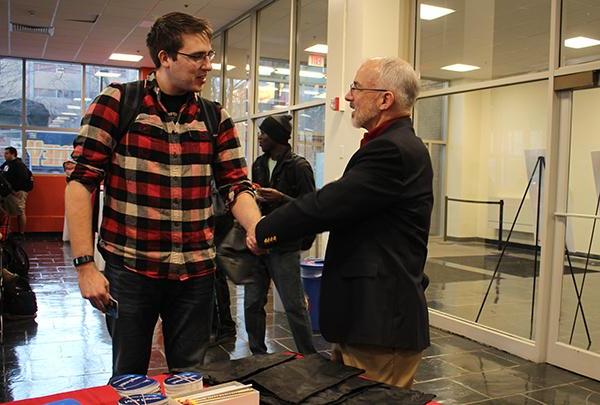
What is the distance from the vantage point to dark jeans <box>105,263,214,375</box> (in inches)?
66.6

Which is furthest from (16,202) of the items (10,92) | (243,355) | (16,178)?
(243,355)

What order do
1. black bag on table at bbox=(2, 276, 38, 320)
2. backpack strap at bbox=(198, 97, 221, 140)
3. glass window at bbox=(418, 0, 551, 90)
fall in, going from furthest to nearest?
black bag on table at bbox=(2, 276, 38, 320) → glass window at bbox=(418, 0, 551, 90) → backpack strap at bbox=(198, 97, 221, 140)

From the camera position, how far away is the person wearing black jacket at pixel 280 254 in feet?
Answer: 11.5

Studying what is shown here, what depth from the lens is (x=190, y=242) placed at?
5.75ft

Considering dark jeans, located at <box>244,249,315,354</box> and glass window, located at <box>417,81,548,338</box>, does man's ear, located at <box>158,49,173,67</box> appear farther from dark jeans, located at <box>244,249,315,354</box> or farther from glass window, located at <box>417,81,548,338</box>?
glass window, located at <box>417,81,548,338</box>

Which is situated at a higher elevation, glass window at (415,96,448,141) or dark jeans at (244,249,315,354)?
glass window at (415,96,448,141)

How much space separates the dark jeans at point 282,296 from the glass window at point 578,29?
2365 mm

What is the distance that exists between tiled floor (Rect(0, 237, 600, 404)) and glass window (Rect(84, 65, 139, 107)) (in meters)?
8.39

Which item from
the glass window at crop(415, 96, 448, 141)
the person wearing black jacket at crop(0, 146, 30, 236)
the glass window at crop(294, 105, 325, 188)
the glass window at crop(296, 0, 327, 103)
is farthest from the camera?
the person wearing black jacket at crop(0, 146, 30, 236)

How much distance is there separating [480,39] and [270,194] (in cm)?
279

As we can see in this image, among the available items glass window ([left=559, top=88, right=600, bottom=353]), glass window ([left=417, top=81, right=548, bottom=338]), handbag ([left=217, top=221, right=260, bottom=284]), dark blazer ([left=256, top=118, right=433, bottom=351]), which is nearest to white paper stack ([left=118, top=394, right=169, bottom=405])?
dark blazer ([left=256, top=118, right=433, bottom=351])

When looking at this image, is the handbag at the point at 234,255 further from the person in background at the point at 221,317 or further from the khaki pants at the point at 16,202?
the khaki pants at the point at 16,202

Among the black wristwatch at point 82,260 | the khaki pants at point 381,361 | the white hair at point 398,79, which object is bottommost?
the khaki pants at point 381,361

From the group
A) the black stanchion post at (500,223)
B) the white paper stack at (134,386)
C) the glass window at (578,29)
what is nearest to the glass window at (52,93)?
the black stanchion post at (500,223)
